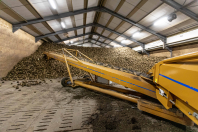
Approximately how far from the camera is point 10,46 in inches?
247

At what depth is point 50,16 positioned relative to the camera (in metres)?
7.40

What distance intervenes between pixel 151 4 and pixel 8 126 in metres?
9.39

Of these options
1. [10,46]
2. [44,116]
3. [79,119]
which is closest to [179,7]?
[79,119]

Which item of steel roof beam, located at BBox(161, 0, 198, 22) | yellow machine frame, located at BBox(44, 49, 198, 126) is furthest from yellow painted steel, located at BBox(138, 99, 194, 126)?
steel roof beam, located at BBox(161, 0, 198, 22)

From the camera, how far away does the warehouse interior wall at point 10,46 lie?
5746 mm

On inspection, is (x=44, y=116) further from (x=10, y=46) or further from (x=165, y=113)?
(x=10, y=46)

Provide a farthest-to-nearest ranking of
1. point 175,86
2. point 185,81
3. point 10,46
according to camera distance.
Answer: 1. point 10,46
2. point 175,86
3. point 185,81

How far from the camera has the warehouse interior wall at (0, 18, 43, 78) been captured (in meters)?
5.75

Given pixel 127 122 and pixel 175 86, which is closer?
pixel 175 86

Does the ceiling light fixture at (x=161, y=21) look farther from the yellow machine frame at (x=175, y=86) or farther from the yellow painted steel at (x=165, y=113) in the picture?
the yellow painted steel at (x=165, y=113)

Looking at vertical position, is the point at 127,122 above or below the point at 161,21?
below

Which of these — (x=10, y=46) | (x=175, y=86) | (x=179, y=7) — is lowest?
(x=175, y=86)

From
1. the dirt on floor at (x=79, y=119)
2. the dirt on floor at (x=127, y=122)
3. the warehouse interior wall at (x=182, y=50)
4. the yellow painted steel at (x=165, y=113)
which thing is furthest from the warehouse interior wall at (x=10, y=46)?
the warehouse interior wall at (x=182, y=50)

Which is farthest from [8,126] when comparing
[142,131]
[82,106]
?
[142,131]
